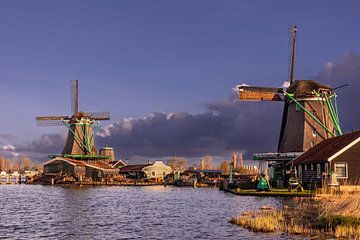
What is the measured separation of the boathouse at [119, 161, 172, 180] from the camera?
10759cm

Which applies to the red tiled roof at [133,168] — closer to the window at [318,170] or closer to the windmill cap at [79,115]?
the windmill cap at [79,115]

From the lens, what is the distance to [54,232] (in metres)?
24.5

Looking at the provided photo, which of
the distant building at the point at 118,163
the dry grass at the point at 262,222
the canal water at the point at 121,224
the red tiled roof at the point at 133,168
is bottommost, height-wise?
the canal water at the point at 121,224

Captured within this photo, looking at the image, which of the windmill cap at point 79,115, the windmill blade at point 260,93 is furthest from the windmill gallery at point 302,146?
the windmill cap at point 79,115

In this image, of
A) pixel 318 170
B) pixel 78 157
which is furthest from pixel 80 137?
pixel 318 170

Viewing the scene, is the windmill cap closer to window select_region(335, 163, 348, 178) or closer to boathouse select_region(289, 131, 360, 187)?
boathouse select_region(289, 131, 360, 187)

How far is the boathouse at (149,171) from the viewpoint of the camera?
10759 centimetres

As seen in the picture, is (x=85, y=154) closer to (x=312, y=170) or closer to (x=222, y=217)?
(x=312, y=170)

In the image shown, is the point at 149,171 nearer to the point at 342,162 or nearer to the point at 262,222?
the point at 342,162

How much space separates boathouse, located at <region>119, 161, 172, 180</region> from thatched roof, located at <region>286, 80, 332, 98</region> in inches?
1979

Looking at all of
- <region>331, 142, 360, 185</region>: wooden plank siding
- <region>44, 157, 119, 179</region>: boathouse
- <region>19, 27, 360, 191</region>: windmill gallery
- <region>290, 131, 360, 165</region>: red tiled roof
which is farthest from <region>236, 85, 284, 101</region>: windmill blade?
<region>44, 157, 119, 179</region>: boathouse

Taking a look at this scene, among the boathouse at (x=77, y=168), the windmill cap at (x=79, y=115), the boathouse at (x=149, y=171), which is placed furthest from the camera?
the boathouse at (x=149, y=171)

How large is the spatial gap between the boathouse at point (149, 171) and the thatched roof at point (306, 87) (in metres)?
50.3

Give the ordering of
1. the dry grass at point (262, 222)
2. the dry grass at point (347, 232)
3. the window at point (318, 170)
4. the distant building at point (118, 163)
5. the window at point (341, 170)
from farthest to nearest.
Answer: the distant building at point (118, 163) < the window at point (318, 170) < the window at point (341, 170) < the dry grass at point (262, 222) < the dry grass at point (347, 232)
